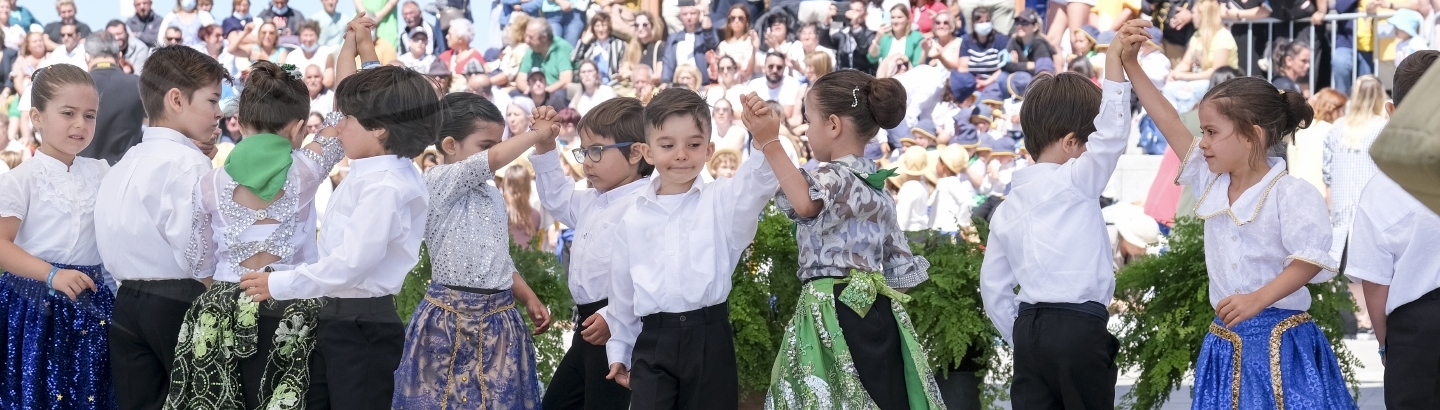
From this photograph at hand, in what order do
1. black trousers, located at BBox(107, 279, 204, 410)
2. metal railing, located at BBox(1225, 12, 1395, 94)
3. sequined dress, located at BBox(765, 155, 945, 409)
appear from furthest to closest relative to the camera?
1. metal railing, located at BBox(1225, 12, 1395, 94)
2. black trousers, located at BBox(107, 279, 204, 410)
3. sequined dress, located at BBox(765, 155, 945, 409)

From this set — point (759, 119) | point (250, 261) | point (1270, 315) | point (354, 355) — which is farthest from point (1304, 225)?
point (250, 261)

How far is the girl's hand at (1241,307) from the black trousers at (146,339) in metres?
2.76

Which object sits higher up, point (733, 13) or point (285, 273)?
point (733, 13)

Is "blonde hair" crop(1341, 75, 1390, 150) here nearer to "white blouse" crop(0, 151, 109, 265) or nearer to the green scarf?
the green scarf

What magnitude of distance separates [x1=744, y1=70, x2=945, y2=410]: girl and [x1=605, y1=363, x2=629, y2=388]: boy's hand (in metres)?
0.40

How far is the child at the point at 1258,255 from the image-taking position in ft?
10.8

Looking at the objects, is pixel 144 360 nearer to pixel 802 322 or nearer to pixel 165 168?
pixel 165 168

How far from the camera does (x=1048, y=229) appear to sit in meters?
3.61

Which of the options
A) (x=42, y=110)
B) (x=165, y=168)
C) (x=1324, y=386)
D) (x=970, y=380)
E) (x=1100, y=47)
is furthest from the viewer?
(x=1100, y=47)

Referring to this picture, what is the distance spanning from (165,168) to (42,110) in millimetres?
614

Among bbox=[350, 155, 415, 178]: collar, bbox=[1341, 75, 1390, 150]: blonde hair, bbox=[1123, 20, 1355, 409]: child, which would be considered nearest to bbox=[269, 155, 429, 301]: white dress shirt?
bbox=[350, 155, 415, 178]: collar

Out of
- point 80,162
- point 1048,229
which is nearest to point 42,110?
point 80,162

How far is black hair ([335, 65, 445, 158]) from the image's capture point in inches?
144

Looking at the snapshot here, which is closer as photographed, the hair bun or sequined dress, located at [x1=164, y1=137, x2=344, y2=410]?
sequined dress, located at [x1=164, y1=137, x2=344, y2=410]
